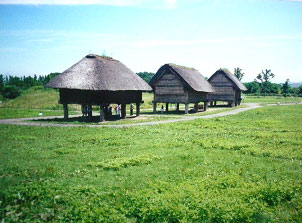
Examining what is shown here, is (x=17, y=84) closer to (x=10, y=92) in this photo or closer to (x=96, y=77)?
(x=10, y=92)

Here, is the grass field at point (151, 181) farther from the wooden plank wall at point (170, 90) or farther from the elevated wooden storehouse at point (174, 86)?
the wooden plank wall at point (170, 90)

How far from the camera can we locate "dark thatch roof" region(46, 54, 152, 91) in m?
24.6

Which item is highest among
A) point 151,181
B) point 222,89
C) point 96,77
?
point 96,77

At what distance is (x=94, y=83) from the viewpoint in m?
24.4

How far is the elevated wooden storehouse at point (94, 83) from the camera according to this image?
24.7 metres

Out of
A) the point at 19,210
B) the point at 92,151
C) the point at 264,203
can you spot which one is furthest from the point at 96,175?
Answer: the point at 264,203

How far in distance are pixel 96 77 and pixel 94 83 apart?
935mm

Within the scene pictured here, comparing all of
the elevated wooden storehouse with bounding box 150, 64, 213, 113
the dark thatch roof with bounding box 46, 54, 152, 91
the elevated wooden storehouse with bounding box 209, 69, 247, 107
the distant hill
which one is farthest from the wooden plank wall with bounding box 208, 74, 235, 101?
the distant hill

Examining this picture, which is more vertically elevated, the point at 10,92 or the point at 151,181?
the point at 10,92

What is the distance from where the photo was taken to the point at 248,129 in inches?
776

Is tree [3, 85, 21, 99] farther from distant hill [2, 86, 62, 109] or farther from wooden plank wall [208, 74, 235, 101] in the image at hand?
wooden plank wall [208, 74, 235, 101]

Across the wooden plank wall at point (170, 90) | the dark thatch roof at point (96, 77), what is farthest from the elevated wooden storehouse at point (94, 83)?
the wooden plank wall at point (170, 90)

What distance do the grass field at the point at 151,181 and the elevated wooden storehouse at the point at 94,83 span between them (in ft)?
36.1

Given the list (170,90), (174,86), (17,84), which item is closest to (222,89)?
(174,86)
